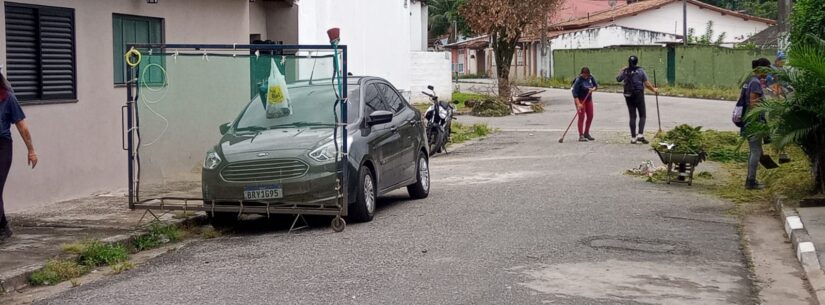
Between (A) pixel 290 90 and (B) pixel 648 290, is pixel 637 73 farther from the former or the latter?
(B) pixel 648 290

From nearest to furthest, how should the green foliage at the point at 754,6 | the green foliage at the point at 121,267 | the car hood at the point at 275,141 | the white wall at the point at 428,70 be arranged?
the green foliage at the point at 121,267, the car hood at the point at 275,141, the white wall at the point at 428,70, the green foliage at the point at 754,6

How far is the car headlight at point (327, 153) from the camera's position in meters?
11.4

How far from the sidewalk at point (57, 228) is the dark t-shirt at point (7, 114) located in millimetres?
1084

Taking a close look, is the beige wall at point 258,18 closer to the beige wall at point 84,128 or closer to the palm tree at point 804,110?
the beige wall at point 84,128

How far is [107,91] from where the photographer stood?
14.7 m

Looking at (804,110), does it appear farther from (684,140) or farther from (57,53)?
(57,53)

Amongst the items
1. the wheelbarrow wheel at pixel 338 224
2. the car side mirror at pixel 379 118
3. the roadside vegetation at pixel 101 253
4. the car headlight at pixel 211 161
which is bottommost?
the roadside vegetation at pixel 101 253

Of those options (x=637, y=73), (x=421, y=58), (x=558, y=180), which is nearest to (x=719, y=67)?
(x=421, y=58)

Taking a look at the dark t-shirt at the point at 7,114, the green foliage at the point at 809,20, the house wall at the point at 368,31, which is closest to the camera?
the dark t-shirt at the point at 7,114

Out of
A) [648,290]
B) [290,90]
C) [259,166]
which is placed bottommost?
[648,290]

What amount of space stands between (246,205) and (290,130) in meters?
1.03

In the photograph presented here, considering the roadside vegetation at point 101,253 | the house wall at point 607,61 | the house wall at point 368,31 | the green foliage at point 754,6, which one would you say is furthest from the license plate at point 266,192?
the green foliage at point 754,6

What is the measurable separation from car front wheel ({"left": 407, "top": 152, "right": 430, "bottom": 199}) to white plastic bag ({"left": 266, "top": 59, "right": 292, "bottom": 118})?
8.03 feet

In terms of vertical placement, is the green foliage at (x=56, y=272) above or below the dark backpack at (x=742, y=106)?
below
